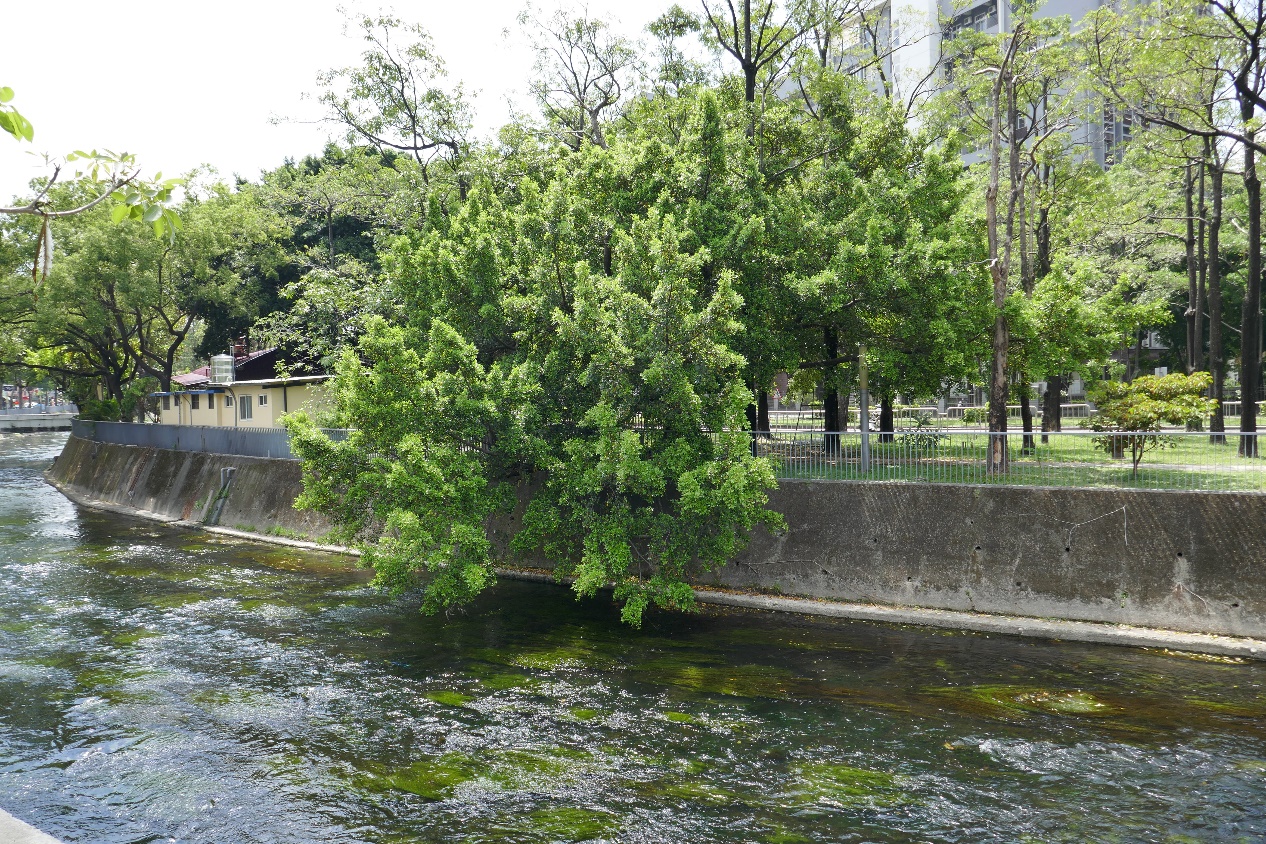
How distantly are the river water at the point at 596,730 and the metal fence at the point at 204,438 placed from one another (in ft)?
39.0

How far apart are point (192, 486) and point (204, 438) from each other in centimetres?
220

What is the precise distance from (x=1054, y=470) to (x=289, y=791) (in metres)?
15.8

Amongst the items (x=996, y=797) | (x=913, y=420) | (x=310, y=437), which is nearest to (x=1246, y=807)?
(x=996, y=797)

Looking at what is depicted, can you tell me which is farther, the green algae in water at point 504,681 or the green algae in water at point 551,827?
the green algae in water at point 504,681

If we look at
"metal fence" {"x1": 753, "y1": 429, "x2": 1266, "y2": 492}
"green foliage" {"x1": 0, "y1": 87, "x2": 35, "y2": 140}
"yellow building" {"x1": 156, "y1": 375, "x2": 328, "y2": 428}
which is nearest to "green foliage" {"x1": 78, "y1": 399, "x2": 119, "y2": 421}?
"yellow building" {"x1": 156, "y1": 375, "x2": 328, "y2": 428}

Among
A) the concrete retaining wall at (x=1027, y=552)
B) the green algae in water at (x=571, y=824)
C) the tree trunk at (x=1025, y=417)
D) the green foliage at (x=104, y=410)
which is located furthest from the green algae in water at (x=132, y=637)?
the green foliage at (x=104, y=410)

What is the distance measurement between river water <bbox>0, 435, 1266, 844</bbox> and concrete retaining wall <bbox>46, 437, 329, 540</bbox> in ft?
32.5

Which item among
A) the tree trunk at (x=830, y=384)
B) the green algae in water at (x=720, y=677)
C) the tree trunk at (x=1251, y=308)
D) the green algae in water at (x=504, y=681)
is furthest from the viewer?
the tree trunk at (x=830, y=384)

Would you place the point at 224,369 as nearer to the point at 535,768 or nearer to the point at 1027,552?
the point at 535,768

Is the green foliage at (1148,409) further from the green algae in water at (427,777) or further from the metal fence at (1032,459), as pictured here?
the green algae in water at (427,777)

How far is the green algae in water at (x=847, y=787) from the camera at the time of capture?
10.7 m

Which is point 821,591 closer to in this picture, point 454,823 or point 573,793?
point 573,793

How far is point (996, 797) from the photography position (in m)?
10.8

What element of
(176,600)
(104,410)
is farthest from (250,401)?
(176,600)
